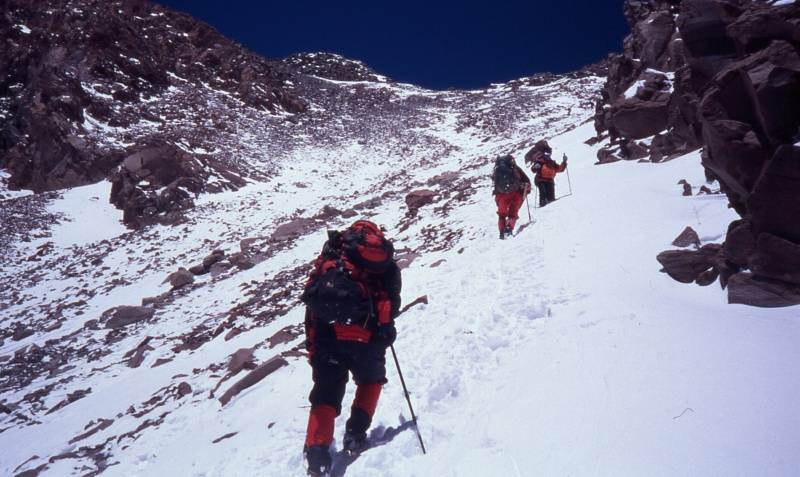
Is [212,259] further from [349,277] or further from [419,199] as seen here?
[349,277]

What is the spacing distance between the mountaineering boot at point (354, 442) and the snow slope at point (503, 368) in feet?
0.69

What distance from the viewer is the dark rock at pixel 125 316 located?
1200 cm

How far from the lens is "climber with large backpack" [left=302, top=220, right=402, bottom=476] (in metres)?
3.67

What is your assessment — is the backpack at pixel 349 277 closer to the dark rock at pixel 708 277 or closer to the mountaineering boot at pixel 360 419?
the mountaineering boot at pixel 360 419

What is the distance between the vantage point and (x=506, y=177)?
9695mm

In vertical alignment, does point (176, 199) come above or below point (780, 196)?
above

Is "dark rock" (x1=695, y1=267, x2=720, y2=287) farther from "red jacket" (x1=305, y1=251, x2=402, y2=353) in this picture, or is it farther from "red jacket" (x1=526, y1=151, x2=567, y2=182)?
"red jacket" (x1=526, y1=151, x2=567, y2=182)

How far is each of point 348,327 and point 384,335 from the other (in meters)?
0.32

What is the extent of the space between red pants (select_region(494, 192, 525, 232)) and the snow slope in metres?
0.43

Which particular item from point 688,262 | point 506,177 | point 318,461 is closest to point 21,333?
point 318,461

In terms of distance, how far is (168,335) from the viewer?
10828 millimetres

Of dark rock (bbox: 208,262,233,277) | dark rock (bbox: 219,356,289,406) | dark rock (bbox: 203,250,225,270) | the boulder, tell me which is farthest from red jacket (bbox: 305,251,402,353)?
the boulder

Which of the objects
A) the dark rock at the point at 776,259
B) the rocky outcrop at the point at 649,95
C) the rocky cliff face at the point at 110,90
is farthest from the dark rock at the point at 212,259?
the dark rock at the point at 776,259

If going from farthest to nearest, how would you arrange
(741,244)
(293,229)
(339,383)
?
1. (293,229)
2. (741,244)
3. (339,383)
